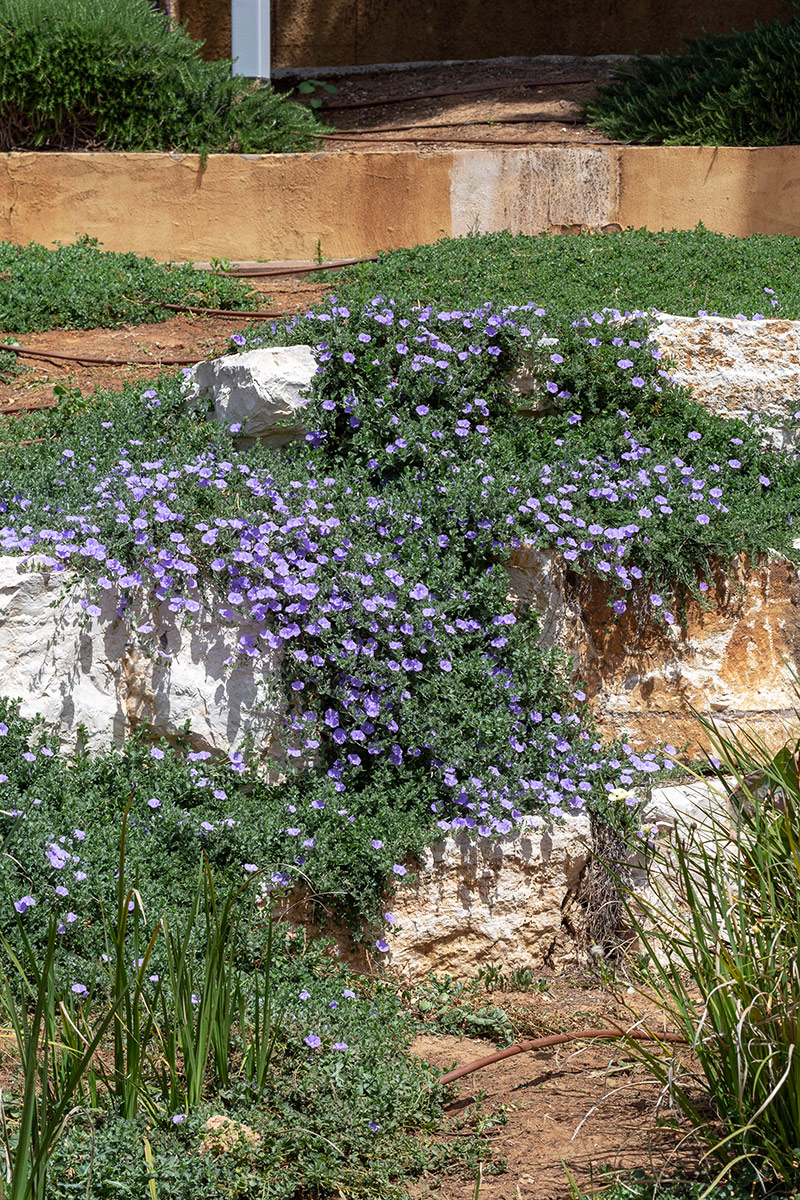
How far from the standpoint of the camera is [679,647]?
15.1 feet

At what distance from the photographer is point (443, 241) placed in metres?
7.14

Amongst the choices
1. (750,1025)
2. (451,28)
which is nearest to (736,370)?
(750,1025)

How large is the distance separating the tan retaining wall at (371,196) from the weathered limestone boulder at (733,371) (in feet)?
9.54

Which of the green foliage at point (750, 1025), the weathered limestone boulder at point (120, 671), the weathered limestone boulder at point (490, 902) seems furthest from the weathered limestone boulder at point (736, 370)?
the green foliage at point (750, 1025)

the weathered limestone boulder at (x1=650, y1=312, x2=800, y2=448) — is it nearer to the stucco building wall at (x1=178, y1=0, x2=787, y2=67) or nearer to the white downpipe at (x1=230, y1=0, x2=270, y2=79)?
the white downpipe at (x1=230, y1=0, x2=270, y2=79)

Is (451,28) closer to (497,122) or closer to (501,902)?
(497,122)

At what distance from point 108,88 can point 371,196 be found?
2.08 m

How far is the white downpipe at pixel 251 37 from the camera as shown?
8352 millimetres

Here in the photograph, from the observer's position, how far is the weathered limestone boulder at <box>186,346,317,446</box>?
4.89 metres

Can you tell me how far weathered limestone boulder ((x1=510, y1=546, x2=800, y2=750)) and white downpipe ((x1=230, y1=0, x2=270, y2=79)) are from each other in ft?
19.1

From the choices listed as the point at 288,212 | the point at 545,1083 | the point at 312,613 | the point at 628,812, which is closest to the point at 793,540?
the point at 628,812

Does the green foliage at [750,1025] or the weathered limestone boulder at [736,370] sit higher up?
the weathered limestone boulder at [736,370]

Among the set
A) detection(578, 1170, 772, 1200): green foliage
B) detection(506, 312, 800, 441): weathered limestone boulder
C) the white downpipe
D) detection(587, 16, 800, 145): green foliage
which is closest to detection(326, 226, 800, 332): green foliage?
detection(506, 312, 800, 441): weathered limestone boulder

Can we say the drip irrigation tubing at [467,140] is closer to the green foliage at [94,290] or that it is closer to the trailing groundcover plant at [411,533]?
the green foliage at [94,290]
